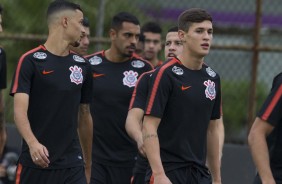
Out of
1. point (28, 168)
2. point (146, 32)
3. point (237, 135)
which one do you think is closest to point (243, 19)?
point (237, 135)

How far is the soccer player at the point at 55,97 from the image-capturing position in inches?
340

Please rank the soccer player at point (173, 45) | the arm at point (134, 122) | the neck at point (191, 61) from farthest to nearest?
1. the soccer player at point (173, 45)
2. the arm at point (134, 122)
3. the neck at point (191, 61)

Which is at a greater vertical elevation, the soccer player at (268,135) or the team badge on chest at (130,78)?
the soccer player at (268,135)

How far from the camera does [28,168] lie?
8.73 m

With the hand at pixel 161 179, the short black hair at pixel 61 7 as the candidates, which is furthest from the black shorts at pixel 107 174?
the hand at pixel 161 179

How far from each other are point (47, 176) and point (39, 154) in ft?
2.42

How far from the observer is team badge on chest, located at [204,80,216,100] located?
8359 millimetres

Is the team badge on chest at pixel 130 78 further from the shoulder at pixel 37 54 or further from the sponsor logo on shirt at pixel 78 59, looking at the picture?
the shoulder at pixel 37 54

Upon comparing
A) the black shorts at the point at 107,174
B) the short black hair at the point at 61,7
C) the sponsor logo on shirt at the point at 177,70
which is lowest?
the black shorts at the point at 107,174

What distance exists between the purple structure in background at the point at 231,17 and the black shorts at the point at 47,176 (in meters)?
5.86

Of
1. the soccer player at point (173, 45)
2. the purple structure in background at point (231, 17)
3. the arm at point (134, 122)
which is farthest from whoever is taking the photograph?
the purple structure in background at point (231, 17)

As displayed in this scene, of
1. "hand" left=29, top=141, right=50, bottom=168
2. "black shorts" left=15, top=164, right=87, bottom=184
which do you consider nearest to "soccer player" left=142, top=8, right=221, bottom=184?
"black shorts" left=15, top=164, right=87, bottom=184

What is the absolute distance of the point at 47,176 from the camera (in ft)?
28.6

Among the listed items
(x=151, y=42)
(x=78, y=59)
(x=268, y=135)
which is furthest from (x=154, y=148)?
(x=151, y=42)
